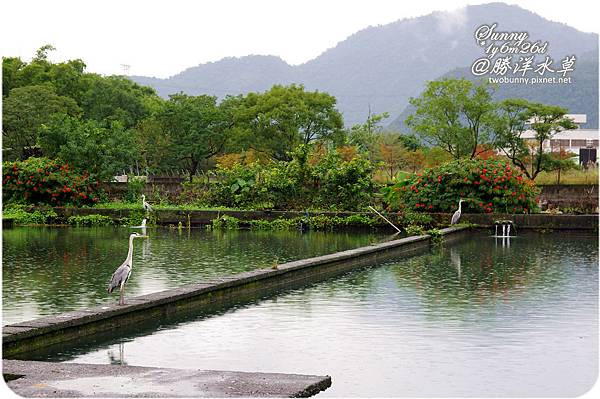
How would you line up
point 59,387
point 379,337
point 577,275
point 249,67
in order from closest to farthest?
1. point 59,387
2. point 379,337
3. point 577,275
4. point 249,67

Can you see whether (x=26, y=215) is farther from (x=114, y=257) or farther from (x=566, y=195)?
(x=566, y=195)

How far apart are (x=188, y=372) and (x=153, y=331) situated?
2.30m

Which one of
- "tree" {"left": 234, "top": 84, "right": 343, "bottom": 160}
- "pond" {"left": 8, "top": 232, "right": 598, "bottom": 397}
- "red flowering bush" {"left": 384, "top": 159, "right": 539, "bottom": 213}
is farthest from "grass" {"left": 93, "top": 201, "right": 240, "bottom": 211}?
"tree" {"left": 234, "top": 84, "right": 343, "bottom": 160}

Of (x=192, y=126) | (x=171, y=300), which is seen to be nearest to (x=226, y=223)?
(x=171, y=300)

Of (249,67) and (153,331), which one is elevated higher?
(249,67)

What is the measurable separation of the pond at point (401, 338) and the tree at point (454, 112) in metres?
25.8

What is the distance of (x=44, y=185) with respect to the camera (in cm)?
2655

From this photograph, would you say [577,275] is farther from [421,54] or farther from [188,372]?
[421,54]

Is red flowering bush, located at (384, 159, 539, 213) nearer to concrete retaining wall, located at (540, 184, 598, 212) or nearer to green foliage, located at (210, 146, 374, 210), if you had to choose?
green foliage, located at (210, 146, 374, 210)

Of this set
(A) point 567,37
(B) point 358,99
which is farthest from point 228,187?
(A) point 567,37

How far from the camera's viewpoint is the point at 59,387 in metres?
6.35

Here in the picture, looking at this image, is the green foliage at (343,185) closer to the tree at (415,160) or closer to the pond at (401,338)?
the pond at (401,338)

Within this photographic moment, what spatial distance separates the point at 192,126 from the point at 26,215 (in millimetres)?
19299

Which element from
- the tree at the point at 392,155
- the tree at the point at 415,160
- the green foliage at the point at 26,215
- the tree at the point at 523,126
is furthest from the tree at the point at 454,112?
the green foliage at the point at 26,215
